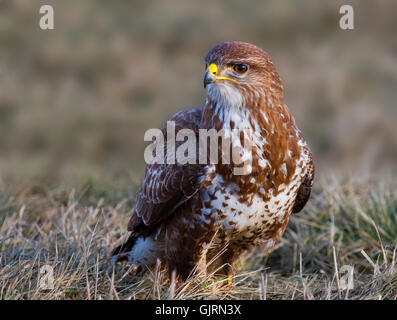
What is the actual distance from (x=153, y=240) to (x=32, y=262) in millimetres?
917

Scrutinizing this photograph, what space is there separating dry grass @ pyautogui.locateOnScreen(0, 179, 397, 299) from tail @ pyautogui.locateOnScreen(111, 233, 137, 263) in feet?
0.27

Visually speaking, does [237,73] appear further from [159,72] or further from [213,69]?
[159,72]

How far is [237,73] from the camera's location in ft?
14.6

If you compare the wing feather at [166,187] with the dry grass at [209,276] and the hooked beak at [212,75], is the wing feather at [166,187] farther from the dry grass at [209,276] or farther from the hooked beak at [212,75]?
the hooked beak at [212,75]

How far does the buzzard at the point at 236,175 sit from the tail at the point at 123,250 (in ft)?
1.67

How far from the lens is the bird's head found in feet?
14.6

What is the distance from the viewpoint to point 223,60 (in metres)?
4.44

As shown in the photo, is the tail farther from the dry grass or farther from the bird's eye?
the bird's eye

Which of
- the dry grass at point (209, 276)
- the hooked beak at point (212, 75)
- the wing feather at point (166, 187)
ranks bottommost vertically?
the dry grass at point (209, 276)

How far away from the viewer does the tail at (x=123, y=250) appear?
204 inches

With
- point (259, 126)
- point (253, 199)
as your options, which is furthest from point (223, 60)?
point (253, 199)

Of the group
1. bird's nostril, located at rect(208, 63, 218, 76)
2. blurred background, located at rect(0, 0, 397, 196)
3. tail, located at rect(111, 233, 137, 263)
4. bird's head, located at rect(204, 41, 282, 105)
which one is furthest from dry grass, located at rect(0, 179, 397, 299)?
blurred background, located at rect(0, 0, 397, 196)

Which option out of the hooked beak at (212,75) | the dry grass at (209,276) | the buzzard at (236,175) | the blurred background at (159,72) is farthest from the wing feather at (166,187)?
the blurred background at (159,72)

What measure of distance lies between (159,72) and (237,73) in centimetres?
816
